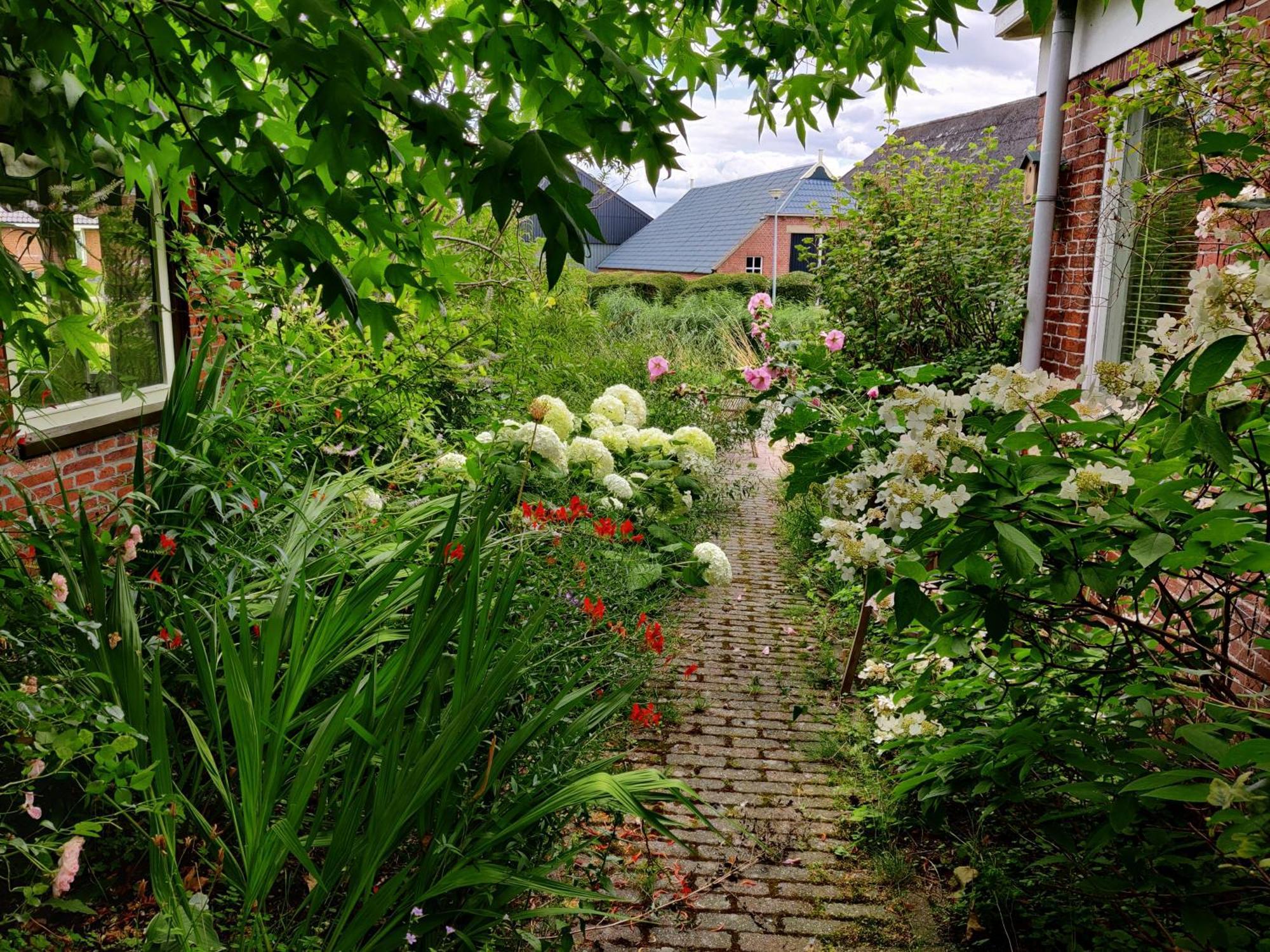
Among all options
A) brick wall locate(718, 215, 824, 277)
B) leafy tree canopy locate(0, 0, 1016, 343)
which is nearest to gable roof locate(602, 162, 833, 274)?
brick wall locate(718, 215, 824, 277)


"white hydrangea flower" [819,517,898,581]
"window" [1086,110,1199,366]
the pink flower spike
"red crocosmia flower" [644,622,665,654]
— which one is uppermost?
"window" [1086,110,1199,366]

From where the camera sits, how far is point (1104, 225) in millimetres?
Answer: 4953

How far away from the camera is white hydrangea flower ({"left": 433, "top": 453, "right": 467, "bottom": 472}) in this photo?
448 centimetres

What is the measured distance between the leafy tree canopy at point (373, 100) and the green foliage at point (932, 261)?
4085mm

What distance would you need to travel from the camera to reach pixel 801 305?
22.2 m

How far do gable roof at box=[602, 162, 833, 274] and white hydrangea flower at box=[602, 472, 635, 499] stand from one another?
3000cm

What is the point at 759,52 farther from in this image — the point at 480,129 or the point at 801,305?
the point at 801,305

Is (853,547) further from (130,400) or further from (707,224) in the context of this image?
(707,224)

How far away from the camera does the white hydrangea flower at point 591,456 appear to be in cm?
571

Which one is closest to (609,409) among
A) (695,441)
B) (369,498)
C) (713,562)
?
(695,441)

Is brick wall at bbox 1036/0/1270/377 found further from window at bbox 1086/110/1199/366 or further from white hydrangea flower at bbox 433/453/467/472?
white hydrangea flower at bbox 433/453/467/472

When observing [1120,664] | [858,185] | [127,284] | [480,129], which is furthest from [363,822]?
[858,185]

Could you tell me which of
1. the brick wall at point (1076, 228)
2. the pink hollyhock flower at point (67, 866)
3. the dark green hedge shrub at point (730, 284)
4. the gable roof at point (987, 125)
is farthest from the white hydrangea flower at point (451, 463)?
the dark green hedge shrub at point (730, 284)

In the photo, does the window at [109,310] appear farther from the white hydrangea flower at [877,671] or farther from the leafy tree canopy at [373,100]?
the white hydrangea flower at [877,671]
